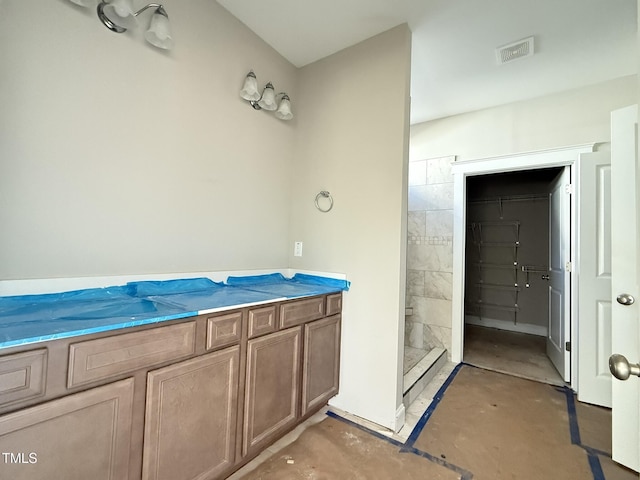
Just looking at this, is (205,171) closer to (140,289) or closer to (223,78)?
(223,78)

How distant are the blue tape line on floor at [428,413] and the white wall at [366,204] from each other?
144 mm

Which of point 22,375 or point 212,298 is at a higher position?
point 212,298

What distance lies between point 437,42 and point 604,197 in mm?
1768

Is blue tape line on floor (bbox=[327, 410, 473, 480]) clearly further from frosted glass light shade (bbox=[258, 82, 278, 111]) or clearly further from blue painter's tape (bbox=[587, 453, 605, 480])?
frosted glass light shade (bbox=[258, 82, 278, 111])

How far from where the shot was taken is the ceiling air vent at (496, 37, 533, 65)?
79.2 inches

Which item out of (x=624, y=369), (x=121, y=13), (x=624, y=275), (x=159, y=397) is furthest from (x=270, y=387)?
(x=624, y=275)

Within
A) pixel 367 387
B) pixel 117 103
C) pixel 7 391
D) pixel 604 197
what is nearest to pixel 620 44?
pixel 604 197

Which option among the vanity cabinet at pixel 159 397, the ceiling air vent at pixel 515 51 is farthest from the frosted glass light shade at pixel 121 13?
the ceiling air vent at pixel 515 51

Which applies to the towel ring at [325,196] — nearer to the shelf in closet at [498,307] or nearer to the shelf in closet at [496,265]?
the shelf in closet at [496,265]

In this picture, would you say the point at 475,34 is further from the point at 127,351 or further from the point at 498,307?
the point at 498,307

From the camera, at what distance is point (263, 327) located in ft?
4.70

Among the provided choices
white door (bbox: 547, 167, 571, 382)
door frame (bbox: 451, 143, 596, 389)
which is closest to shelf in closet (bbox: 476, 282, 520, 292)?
white door (bbox: 547, 167, 571, 382)

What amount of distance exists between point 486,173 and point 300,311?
2.45 m

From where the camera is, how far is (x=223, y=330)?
1.24 metres
